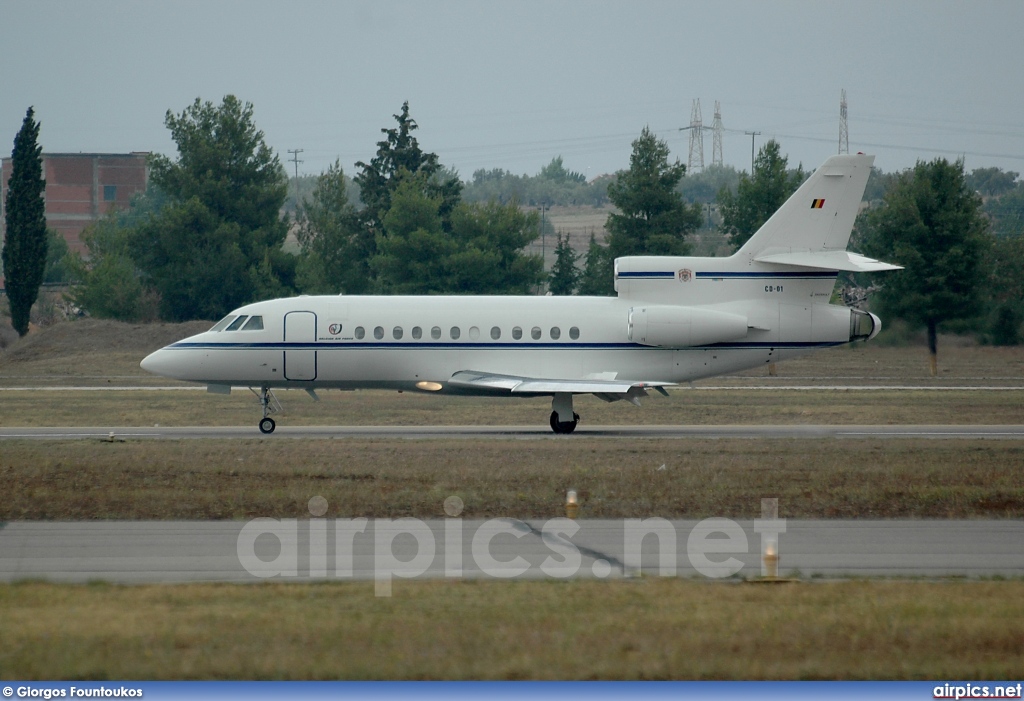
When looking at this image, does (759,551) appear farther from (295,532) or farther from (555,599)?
(295,532)

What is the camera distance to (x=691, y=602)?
11312 mm

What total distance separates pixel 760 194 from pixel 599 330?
32970mm

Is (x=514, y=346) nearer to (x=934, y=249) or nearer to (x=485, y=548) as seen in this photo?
(x=485, y=548)

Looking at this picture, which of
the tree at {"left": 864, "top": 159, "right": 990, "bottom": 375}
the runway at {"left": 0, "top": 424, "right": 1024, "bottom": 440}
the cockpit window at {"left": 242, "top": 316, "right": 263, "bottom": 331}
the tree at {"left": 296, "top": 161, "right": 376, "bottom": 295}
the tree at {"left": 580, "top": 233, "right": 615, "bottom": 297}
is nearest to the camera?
the runway at {"left": 0, "top": 424, "right": 1024, "bottom": 440}

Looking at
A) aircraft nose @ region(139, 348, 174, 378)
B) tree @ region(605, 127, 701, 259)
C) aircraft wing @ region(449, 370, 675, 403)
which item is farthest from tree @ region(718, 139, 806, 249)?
aircraft nose @ region(139, 348, 174, 378)

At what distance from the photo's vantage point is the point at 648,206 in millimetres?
68375

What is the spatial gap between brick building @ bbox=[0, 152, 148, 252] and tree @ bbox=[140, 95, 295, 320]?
94517mm

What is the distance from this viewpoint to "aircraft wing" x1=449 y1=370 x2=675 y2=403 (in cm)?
2996

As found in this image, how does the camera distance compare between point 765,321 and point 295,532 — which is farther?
point 765,321

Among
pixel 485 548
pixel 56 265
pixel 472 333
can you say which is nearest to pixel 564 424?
pixel 472 333

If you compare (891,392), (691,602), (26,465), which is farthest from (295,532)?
(891,392)

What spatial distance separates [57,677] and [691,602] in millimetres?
5590

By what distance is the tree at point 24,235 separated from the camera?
68000 mm

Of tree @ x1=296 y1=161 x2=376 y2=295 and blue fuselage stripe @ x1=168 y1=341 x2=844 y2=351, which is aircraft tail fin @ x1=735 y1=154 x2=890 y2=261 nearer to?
blue fuselage stripe @ x1=168 y1=341 x2=844 y2=351
